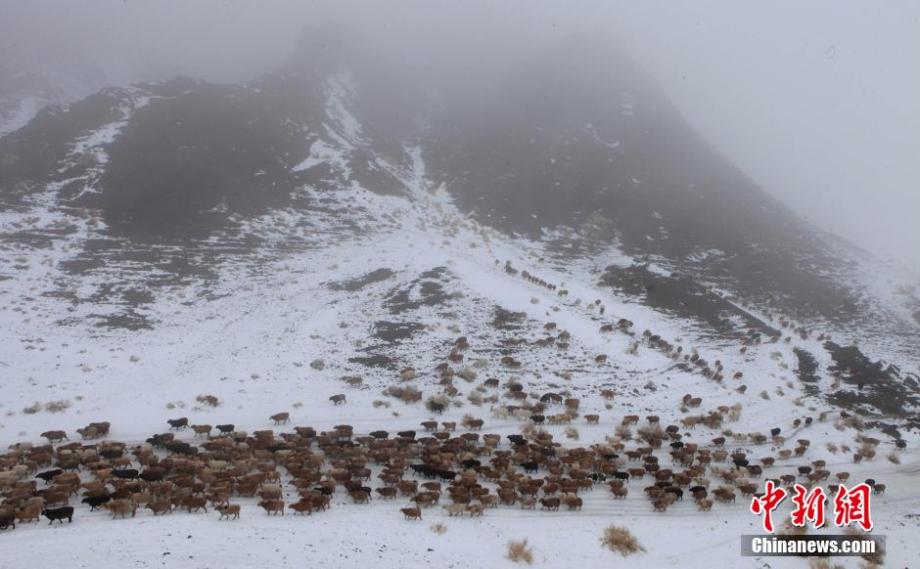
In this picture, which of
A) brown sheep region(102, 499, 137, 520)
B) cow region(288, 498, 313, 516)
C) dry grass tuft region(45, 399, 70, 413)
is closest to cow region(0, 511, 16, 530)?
brown sheep region(102, 499, 137, 520)

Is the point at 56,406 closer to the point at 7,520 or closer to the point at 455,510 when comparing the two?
the point at 7,520

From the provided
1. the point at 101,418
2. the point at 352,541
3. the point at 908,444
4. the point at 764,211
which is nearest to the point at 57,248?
the point at 101,418

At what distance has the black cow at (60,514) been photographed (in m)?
15.8

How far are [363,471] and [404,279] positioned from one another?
24.7 meters

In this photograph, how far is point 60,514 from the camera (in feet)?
52.3

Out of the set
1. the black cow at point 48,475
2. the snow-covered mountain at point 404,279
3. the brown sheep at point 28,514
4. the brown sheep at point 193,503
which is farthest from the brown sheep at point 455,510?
the black cow at point 48,475

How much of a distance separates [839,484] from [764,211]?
203ft

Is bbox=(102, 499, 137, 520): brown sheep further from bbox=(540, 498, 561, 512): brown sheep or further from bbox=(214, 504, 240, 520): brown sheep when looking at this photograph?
bbox=(540, 498, 561, 512): brown sheep

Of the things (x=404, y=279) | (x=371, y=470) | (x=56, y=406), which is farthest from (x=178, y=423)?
(x=404, y=279)

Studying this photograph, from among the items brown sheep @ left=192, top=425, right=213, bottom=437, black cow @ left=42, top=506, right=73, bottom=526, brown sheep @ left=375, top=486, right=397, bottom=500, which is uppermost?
brown sheep @ left=192, top=425, right=213, bottom=437

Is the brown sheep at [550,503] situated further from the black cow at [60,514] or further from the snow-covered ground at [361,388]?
the black cow at [60,514]

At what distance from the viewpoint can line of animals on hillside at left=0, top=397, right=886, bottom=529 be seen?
1773 centimetres
